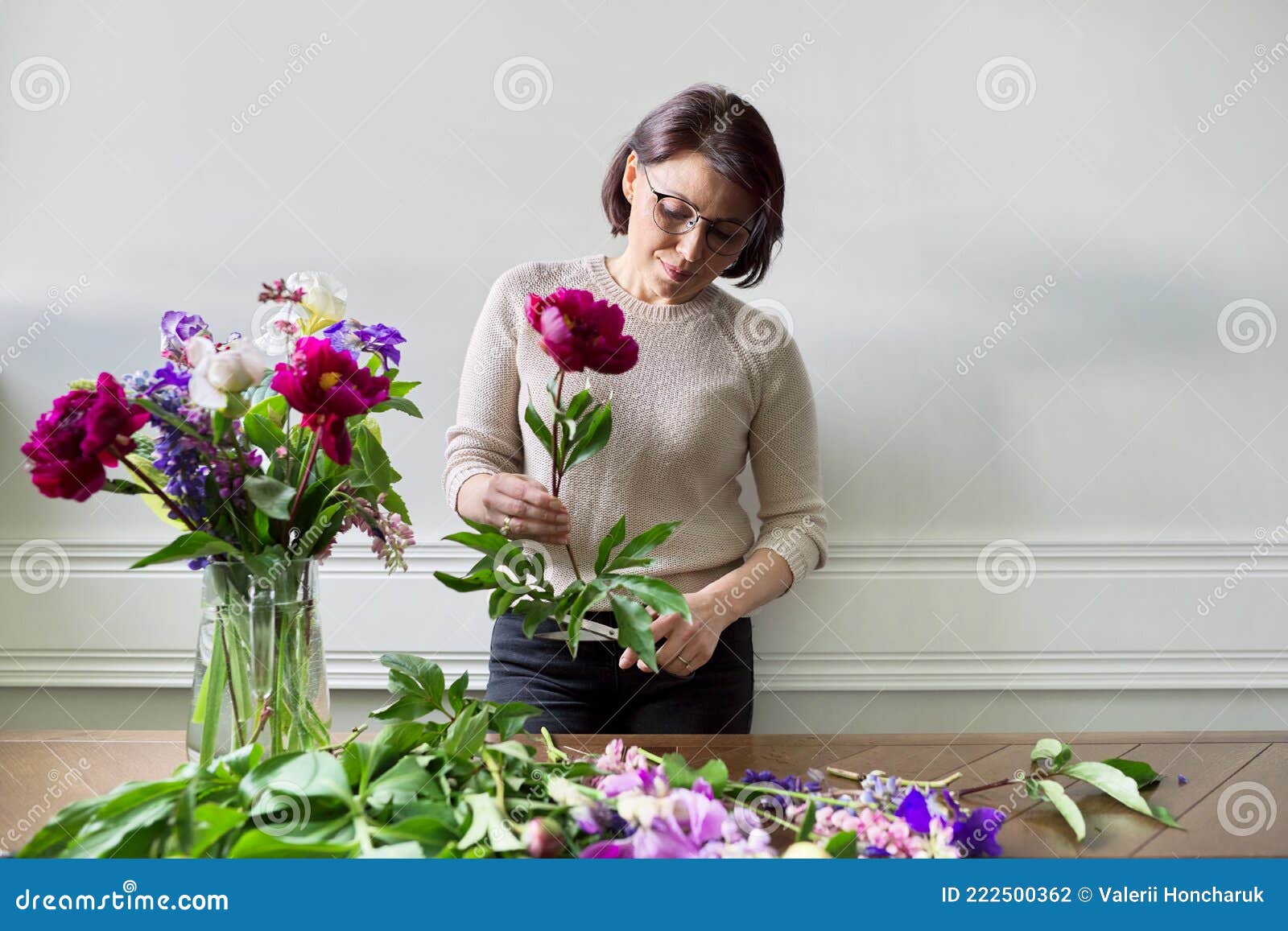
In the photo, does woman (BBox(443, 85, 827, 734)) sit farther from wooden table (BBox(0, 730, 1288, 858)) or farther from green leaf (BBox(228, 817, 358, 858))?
green leaf (BBox(228, 817, 358, 858))

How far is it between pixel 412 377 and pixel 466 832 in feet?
3.79

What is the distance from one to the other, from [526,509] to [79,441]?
558mm

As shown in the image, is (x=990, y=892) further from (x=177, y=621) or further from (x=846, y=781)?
(x=177, y=621)

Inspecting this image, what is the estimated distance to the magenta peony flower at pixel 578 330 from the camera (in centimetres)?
79

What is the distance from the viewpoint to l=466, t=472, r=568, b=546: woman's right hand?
1119 mm

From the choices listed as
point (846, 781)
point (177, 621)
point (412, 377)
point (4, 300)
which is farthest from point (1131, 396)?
point (4, 300)

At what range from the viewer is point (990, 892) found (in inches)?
27.2
